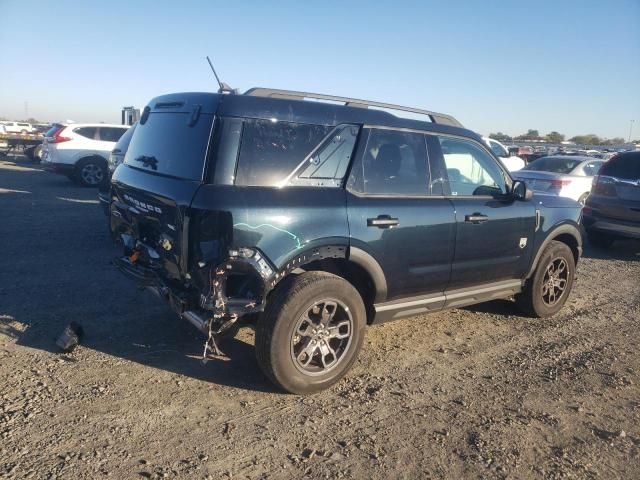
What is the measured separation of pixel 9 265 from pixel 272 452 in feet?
16.0

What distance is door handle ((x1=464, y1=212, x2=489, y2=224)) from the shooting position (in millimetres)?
4438

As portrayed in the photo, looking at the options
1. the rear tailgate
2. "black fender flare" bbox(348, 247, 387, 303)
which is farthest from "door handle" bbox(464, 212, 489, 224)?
the rear tailgate

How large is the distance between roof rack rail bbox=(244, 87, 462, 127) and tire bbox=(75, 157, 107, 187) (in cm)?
1243

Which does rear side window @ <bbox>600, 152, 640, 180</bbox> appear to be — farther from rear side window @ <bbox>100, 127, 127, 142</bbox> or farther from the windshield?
rear side window @ <bbox>100, 127, 127, 142</bbox>

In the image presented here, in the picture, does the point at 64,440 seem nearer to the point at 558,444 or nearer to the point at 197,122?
the point at 197,122

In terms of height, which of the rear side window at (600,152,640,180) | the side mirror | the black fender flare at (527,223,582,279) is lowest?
the black fender flare at (527,223,582,279)

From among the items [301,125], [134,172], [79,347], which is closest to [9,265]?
[79,347]

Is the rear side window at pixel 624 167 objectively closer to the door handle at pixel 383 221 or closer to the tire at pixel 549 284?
the tire at pixel 549 284

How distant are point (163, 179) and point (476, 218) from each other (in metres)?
2.58

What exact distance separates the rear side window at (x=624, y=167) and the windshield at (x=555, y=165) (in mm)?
3368

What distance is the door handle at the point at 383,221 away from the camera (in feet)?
12.6

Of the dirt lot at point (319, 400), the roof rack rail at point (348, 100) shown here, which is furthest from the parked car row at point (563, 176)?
the roof rack rail at point (348, 100)

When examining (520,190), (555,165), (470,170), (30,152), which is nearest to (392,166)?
(470,170)

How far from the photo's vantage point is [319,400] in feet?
11.9
